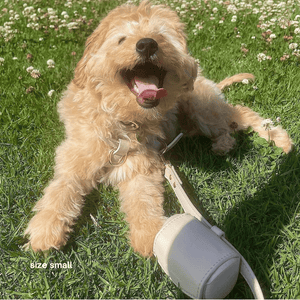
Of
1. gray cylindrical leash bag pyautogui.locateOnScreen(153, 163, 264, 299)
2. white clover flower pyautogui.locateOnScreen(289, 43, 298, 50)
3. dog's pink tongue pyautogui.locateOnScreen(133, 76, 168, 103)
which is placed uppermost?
dog's pink tongue pyautogui.locateOnScreen(133, 76, 168, 103)

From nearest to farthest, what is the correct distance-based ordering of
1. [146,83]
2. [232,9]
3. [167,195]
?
[146,83] → [167,195] → [232,9]

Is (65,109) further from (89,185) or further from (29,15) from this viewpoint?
(29,15)

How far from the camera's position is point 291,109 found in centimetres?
325

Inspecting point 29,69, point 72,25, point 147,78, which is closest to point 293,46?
point 147,78

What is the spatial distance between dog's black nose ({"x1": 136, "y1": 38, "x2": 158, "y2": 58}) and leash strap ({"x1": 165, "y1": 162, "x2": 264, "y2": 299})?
1007 mm

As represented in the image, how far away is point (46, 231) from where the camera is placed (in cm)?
196

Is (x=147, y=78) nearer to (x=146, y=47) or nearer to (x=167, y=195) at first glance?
(x=146, y=47)

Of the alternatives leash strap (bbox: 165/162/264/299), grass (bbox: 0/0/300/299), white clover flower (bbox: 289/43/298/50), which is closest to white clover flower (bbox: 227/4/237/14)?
grass (bbox: 0/0/300/299)

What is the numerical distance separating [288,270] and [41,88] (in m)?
3.41

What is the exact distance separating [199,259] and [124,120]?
1229 mm

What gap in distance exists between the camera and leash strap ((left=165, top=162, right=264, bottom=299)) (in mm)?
1542

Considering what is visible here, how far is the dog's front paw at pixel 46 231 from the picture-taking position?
6.33 ft

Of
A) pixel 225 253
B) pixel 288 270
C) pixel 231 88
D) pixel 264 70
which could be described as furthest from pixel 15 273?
pixel 264 70

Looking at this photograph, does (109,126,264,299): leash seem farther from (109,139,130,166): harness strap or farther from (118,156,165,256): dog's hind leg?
(118,156,165,256): dog's hind leg
